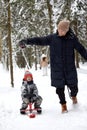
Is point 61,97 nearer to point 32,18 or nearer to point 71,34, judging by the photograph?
point 71,34

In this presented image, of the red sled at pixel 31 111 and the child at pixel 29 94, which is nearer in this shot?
the red sled at pixel 31 111

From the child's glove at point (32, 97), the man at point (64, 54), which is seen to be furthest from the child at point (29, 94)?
the man at point (64, 54)

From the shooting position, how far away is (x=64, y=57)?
8.55m

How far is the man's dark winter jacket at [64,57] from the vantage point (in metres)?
8.55


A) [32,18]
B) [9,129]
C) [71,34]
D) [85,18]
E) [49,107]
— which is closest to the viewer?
[9,129]

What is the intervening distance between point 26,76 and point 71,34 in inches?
66.8

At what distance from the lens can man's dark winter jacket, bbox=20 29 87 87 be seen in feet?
28.1

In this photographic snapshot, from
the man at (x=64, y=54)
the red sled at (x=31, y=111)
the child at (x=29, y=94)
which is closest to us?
the man at (x=64, y=54)

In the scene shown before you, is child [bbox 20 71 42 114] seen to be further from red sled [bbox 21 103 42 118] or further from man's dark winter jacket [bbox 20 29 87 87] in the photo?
man's dark winter jacket [bbox 20 29 87 87]

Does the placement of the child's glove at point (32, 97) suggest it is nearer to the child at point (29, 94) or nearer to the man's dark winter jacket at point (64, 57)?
the child at point (29, 94)

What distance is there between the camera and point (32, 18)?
34.7 meters

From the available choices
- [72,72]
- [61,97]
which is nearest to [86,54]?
[72,72]

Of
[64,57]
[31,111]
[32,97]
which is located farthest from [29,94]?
[64,57]

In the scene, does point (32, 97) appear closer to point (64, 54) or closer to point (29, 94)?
point (29, 94)
